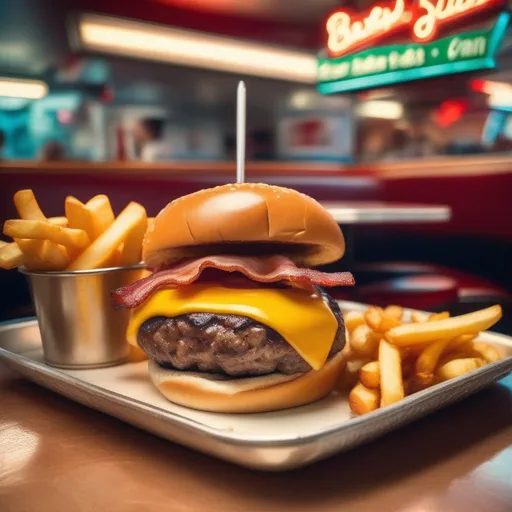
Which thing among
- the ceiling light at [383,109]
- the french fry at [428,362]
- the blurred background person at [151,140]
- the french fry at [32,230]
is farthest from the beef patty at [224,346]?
the ceiling light at [383,109]

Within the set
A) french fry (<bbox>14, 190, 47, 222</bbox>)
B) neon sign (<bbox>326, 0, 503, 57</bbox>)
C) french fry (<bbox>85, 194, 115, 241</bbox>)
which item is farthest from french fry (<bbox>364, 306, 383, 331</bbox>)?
neon sign (<bbox>326, 0, 503, 57</bbox>)

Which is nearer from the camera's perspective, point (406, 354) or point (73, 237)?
point (406, 354)

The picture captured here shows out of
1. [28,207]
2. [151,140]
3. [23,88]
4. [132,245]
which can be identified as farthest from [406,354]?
[151,140]

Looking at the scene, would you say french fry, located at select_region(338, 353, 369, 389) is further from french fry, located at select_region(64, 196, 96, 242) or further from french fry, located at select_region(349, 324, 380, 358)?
french fry, located at select_region(64, 196, 96, 242)

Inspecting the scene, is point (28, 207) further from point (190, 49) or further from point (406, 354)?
point (190, 49)

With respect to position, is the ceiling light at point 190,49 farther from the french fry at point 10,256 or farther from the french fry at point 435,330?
the french fry at point 435,330

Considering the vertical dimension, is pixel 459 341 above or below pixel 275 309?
below
